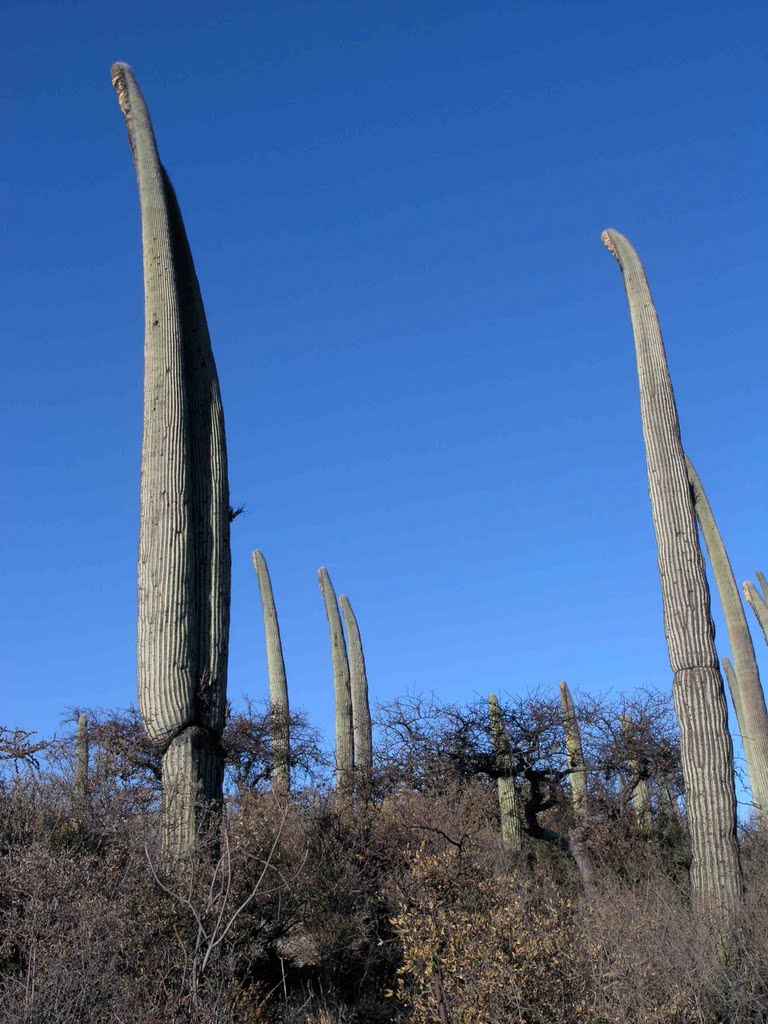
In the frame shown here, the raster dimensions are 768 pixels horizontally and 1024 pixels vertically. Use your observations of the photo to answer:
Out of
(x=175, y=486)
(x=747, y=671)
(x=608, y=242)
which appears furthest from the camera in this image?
(x=747, y=671)

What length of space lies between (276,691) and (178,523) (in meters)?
10.8

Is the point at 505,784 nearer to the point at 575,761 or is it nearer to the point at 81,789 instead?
the point at 575,761

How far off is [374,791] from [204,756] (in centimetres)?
673

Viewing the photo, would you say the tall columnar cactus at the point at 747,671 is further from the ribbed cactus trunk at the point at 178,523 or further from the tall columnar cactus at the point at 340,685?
the ribbed cactus trunk at the point at 178,523

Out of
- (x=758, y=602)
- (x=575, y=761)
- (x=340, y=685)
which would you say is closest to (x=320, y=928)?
(x=575, y=761)

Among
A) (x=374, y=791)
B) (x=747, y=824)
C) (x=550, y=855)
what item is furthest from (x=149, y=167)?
(x=747, y=824)

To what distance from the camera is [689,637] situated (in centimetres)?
873

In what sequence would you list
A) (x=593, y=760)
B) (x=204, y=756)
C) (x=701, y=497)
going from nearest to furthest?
(x=204, y=756) → (x=701, y=497) → (x=593, y=760)

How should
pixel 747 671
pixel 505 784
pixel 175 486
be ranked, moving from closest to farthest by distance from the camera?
pixel 175 486 < pixel 747 671 < pixel 505 784

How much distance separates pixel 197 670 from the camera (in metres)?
8.01

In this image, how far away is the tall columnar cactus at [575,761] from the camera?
45.9 ft

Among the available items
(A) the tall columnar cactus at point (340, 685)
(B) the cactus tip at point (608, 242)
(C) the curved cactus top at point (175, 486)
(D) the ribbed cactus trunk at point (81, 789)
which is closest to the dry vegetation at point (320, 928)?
(D) the ribbed cactus trunk at point (81, 789)

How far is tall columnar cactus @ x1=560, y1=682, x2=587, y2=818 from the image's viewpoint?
45.9 ft

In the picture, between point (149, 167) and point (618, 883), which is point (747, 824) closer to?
point (618, 883)
